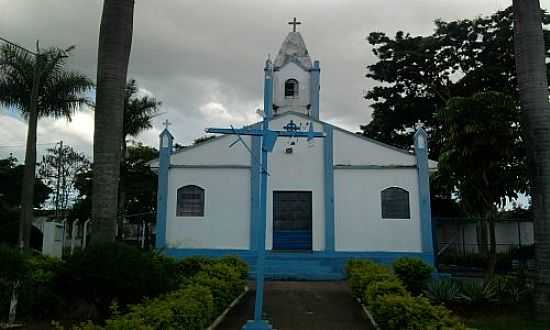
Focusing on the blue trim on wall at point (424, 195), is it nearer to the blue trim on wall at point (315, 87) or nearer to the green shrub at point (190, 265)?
the blue trim on wall at point (315, 87)

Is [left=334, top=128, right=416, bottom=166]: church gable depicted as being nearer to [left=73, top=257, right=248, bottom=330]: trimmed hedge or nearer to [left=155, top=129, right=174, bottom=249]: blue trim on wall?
[left=155, top=129, right=174, bottom=249]: blue trim on wall

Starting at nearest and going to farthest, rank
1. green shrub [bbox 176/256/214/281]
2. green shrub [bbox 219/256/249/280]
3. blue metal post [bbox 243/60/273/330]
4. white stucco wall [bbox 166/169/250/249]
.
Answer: blue metal post [bbox 243/60/273/330] → green shrub [bbox 219/256/249/280] → green shrub [bbox 176/256/214/281] → white stucco wall [bbox 166/169/250/249]

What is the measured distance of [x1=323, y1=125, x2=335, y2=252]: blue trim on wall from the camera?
17.2 meters

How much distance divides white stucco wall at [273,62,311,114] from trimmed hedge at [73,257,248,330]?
1040 centimetres

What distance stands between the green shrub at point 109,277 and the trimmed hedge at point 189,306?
431 mm

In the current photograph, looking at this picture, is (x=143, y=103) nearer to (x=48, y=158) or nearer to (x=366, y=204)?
(x=366, y=204)

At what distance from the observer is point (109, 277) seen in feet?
26.2

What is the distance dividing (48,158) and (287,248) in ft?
113

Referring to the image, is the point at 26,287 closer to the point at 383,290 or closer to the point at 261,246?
the point at 261,246

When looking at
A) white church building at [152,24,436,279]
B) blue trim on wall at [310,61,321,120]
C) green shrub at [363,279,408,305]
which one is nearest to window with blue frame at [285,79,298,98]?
→ blue trim on wall at [310,61,321,120]

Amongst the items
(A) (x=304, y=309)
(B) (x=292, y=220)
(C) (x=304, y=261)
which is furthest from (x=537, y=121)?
(B) (x=292, y=220)

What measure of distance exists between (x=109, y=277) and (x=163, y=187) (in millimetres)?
9740

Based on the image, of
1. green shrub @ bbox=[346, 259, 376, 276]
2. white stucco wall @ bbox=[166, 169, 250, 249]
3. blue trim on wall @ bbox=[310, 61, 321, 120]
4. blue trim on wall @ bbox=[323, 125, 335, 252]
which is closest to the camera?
green shrub @ bbox=[346, 259, 376, 276]

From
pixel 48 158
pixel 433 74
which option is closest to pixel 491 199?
pixel 433 74
